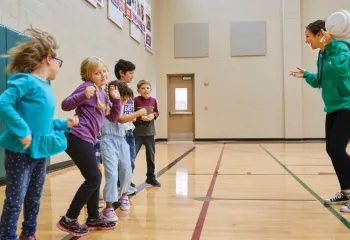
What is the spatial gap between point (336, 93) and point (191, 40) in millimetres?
10567

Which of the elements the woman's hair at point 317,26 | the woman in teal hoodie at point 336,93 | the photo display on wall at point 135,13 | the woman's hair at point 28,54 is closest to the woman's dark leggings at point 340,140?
the woman in teal hoodie at point 336,93

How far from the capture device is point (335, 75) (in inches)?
118

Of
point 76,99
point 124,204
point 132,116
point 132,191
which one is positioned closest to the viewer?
point 76,99

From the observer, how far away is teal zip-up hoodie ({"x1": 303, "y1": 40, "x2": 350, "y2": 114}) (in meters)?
2.87

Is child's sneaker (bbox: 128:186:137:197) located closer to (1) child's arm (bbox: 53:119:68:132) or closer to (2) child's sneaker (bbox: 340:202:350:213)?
(1) child's arm (bbox: 53:119:68:132)

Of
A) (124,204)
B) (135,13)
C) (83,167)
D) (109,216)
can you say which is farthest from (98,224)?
(135,13)

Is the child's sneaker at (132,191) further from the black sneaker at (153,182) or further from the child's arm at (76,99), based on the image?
the child's arm at (76,99)

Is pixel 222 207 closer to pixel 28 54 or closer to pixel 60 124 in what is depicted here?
pixel 60 124

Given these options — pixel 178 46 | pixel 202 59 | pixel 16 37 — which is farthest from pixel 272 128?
pixel 16 37

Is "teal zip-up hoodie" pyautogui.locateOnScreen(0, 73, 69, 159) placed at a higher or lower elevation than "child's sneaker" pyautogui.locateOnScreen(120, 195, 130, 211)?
higher

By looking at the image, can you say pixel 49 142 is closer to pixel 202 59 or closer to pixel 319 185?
pixel 319 185

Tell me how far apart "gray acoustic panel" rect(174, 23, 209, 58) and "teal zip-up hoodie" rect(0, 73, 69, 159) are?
11.5m

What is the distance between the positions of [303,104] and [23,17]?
394 inches

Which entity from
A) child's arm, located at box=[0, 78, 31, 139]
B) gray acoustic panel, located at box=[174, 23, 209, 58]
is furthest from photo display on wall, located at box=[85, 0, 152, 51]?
child's arm, located at box=[0, 78, 31, 139]
